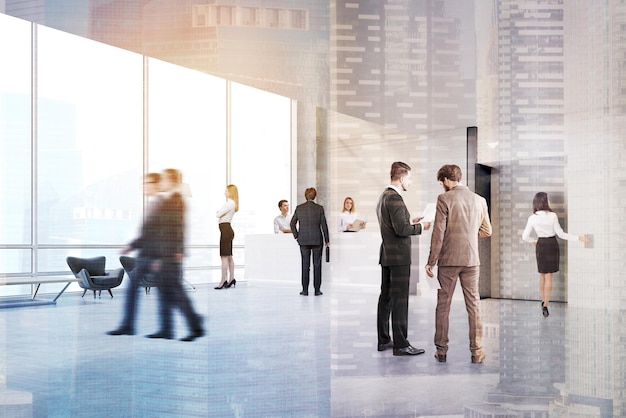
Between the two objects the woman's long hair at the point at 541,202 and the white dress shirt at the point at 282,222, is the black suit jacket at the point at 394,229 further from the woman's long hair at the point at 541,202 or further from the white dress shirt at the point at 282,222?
the white dress shirt at the point at 282,222

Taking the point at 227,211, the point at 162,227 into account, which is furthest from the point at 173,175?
the point at 227,211

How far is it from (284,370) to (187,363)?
63cm

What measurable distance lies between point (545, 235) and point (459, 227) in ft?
3.31

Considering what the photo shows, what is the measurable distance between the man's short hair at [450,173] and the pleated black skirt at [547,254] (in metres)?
0.95

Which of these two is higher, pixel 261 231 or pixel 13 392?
pixel 261 231

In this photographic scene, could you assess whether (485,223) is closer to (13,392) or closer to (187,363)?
(187,363)

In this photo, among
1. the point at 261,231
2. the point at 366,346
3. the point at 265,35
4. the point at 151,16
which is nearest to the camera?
the point at 366,346

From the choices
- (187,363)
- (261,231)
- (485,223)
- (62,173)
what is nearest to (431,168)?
(485,223)

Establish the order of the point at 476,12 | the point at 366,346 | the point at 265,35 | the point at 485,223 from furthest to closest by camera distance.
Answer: the point at 265,35 < the point at 366,346 < the point at 476,12 < the point at 485,223

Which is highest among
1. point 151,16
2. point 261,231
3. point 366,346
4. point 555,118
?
point 151,16

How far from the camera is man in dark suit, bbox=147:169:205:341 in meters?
3.49

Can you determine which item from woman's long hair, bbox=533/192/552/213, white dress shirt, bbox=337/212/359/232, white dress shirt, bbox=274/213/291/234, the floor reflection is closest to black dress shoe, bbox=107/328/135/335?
the floor reflection

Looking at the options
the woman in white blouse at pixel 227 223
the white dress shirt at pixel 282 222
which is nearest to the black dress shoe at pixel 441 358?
the woman in white blouse at pixel 227 223

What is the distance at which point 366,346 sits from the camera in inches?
152
